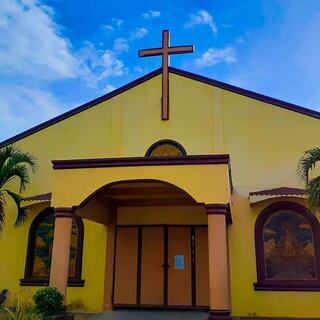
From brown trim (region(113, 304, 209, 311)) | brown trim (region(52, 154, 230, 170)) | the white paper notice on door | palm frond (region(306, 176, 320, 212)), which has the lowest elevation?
brown trim (region(113, 304, 209, 311))

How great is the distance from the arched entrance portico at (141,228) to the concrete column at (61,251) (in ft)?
0.07

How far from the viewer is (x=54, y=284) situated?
365 inches

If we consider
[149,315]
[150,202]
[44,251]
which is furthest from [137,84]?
[149,315]

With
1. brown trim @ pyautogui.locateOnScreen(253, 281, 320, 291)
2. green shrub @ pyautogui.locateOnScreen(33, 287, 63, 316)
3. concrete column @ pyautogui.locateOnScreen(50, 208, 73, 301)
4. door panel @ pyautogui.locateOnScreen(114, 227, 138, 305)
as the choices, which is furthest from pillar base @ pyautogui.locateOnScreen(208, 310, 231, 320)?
door panel @ pyautogui.locateOnScreen(114, 227, 138, 305)

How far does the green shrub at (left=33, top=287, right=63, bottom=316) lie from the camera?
8617mm

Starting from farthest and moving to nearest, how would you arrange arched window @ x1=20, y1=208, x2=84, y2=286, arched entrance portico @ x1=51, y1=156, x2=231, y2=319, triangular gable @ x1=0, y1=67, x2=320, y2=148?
1. triangular gable @ x1=0, y1=67, x2=320, y2=148
2. arched window @ x1=20, y1=208, x2=84, y2=286
3. arched entrance portico @ x1=51, y1=156, x2=231, y2=319

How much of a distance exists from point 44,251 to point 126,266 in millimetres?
2644

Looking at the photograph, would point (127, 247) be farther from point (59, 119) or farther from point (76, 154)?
point (59, 119)

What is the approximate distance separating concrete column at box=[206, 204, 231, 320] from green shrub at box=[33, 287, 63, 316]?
125 inches

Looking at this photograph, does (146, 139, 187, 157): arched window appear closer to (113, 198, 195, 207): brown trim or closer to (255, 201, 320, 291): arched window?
(113, 198, 195, 207): brown trim

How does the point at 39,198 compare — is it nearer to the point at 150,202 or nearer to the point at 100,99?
the point at 150,202

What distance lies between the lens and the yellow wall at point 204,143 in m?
11.8

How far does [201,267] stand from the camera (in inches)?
483

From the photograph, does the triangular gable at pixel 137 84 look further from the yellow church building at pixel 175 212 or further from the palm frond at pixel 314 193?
the palm frond at pixel 314 193
